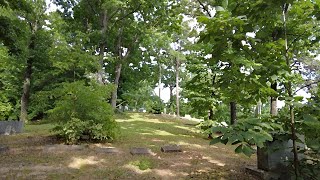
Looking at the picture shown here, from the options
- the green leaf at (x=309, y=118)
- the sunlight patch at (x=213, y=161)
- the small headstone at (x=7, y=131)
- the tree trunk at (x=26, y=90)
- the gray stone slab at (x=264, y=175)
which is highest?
the tree trunk at (x=26, y=90)

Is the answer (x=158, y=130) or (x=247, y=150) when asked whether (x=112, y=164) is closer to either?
(x=247, y=150)

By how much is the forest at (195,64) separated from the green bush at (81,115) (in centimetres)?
→ 3

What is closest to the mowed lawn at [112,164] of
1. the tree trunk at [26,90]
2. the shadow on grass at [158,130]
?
the shadow on grass at [158,130]

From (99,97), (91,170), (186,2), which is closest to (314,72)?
(186,2)

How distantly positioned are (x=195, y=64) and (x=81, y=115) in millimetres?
4736

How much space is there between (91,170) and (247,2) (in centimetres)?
480

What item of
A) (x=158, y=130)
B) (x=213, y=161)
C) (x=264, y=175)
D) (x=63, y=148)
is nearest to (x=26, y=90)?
(x=158, y=130)

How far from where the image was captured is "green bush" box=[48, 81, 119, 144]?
8.19 metres

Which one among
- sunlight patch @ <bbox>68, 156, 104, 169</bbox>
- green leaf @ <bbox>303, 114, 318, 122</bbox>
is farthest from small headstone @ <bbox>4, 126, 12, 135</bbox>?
green leaf @ <bbox>303, 114, 318, 122</bbox>

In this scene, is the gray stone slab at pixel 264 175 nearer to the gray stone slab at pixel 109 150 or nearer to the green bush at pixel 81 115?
the gray stone slab at pixel 109 150

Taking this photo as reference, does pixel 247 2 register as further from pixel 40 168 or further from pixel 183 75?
pixel 183 75

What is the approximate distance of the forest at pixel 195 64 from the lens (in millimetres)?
2812

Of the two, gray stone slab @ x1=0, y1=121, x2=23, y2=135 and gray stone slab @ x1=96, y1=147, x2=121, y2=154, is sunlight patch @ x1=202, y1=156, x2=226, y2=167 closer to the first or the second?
gray stone slab @ x1=96, y1=147, x2=121, y2=154

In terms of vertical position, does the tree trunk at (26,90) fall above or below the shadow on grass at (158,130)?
above
